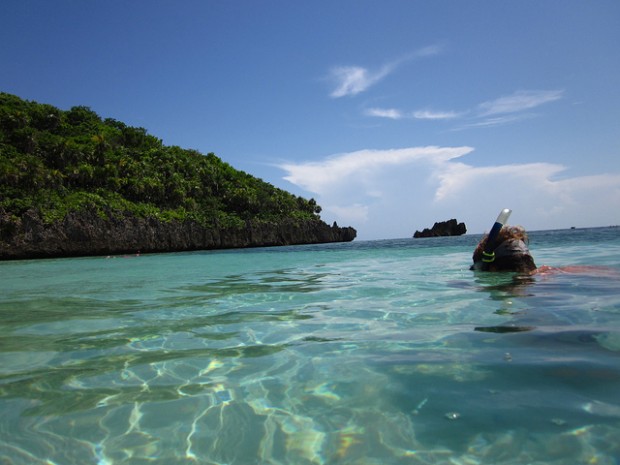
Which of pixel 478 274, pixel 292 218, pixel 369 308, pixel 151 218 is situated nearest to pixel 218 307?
pixel 369 308

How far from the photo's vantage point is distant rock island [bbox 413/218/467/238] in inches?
4478

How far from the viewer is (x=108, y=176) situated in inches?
2285

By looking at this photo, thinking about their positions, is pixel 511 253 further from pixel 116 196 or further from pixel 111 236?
pixel 116 196

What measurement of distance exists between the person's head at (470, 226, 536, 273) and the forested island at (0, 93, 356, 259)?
45969 millimetres

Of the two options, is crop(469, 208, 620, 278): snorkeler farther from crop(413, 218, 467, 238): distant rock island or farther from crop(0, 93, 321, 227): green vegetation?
crop(413, 218, 467, 238): distant rock island

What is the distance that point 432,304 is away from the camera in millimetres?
5723

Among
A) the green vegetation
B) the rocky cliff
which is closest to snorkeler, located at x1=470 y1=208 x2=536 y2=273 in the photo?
the rocky cliff

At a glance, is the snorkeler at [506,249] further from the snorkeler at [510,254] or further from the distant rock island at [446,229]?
the distant rock island at [446,229]

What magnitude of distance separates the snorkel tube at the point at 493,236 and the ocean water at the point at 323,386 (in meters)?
3.25

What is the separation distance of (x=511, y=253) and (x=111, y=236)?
4803 cm

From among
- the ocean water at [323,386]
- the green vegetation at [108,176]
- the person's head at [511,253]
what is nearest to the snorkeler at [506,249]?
the person's head at [511,253]

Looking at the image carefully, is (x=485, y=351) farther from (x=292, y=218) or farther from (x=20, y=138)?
(x=292, y=218)

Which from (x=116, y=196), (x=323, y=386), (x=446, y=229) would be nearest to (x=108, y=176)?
(x=116, y=196)

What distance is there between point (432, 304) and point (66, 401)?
4.54 m
